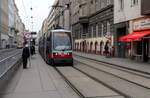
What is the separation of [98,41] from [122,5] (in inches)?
433

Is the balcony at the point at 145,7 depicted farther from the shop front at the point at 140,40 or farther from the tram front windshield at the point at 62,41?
the tram front windshield at the point at 62,41

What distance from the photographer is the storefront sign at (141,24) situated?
23848 mm

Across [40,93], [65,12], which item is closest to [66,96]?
[40,93]

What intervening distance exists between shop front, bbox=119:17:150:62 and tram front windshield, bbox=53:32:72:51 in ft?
18.8

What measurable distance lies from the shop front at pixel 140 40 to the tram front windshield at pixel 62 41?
18.8 feet

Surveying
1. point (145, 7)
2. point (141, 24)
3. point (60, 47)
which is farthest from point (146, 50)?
point (60, 47)

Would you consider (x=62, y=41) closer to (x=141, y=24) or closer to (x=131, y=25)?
(x=141, y=24)

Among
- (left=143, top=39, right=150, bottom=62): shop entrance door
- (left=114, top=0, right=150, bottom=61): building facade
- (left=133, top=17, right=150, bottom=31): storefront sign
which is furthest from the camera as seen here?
(left=114, top=0, right=150, bottom=61): building facade

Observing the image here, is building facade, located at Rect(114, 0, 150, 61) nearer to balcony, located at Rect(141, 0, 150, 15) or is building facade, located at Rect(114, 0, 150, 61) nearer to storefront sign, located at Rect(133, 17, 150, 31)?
storefront sign, located at Rect(133, 17, 150, 31)

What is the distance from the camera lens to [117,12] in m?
32.0

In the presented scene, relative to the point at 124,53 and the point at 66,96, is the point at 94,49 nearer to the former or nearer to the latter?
the point at 124,53

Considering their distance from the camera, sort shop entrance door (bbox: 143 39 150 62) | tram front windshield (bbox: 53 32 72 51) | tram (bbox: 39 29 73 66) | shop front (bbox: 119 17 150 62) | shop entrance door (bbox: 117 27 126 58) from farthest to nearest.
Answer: shop entrance door (bbox: 117 27 126 58), shop entrance door (bbox: 143 39 150 62), shop front (bbox: 119 17 150 62), tram front windshield (bbox: 53 32 72 51), tram (bbox: 39 29 73 66)

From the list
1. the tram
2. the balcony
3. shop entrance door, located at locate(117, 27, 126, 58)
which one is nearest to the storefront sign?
the balcony

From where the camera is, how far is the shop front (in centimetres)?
2333
